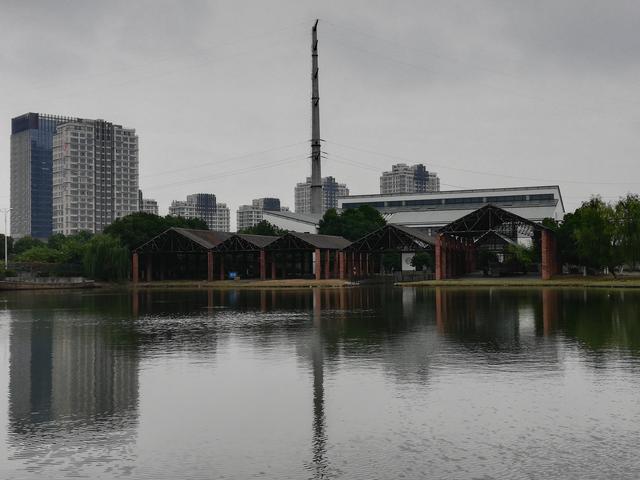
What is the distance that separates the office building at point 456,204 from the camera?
496 feet

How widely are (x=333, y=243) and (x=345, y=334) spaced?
7406 cm

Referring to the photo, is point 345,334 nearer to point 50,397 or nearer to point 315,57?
point 50,397

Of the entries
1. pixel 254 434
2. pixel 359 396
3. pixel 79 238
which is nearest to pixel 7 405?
pixel 254 434

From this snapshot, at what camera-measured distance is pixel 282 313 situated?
44.4m

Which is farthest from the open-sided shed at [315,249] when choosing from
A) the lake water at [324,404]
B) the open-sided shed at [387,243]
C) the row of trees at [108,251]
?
the lake water at [324,404]

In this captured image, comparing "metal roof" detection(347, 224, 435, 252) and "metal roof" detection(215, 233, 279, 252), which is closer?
"metal roof" detection(347, 224, 435, 252)

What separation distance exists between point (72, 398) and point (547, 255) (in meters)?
81.7

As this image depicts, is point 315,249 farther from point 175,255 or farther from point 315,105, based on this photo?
point 315,105

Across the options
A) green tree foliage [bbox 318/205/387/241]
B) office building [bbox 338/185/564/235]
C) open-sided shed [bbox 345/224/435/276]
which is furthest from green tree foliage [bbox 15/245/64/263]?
office building [bbox 338/185/564/235]

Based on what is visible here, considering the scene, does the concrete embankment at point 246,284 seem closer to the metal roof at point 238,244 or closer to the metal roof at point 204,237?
the metal roof at point 238,244

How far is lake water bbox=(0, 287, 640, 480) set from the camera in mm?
11555

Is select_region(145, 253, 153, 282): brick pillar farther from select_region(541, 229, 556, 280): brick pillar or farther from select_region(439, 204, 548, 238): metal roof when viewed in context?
select_region(541, 229, 556, 280): brick pillar

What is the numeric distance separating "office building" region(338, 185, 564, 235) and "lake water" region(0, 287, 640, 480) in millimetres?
123395

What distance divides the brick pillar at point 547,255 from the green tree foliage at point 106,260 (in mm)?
57199
